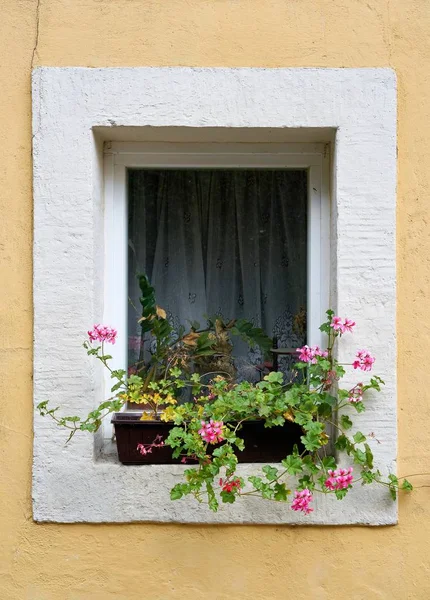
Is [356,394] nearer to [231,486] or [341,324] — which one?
[341,324]

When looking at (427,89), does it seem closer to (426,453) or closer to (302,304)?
(302,304)

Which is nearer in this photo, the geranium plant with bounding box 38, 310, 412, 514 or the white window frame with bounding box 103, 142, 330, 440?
the geranium plant with bounding box 38, 310, 412, 514

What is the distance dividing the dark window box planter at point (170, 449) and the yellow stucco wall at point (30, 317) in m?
0.26

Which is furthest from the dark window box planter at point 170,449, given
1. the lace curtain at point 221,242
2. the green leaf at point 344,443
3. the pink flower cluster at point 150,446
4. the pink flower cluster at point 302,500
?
the lace curtain at point 221,242

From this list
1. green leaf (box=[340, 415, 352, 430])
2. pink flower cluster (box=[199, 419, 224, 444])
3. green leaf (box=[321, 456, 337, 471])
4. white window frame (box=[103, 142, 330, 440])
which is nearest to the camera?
pink flower cluster (box=[199, 419, 224, 444])

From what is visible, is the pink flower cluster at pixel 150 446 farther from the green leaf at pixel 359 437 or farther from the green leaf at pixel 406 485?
the green leaf at pixel 406 485

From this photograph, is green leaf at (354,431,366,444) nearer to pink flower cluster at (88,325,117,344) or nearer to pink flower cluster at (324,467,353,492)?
pink flower cluster at (324,467,353,492)

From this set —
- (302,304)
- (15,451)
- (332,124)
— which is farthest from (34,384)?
(332,124)

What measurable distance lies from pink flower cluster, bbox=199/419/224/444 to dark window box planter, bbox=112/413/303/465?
0.24m

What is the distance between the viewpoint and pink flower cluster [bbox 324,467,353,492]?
224 centimetres

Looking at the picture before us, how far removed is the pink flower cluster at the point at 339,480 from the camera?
88.2 inches

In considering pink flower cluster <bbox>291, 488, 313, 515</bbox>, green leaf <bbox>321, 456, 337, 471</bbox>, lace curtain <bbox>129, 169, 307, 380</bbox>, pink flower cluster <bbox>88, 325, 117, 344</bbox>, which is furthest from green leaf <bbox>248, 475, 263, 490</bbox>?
pink flower cluster <bbox>88, 325, 117, 344</bbox>

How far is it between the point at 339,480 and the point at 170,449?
2.09ft

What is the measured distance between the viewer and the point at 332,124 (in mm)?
2500
